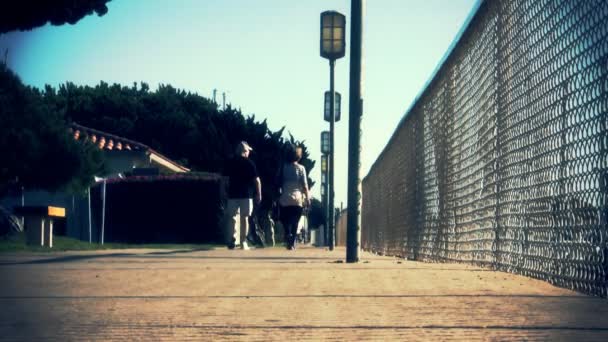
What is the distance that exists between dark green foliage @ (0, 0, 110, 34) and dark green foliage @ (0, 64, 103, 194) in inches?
65.9

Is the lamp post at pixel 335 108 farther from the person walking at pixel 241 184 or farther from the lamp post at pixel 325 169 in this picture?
the person walking at pixel 241 184

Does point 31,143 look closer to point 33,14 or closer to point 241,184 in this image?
point 241,184

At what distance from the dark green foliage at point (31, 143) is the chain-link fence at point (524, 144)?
3383 millimetres

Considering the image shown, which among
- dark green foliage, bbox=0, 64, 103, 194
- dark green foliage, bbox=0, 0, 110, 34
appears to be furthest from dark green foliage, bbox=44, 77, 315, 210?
dark green foliage, bbox=0, 0, 110, 34

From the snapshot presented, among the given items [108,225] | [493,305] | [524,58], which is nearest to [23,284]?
[493,305]

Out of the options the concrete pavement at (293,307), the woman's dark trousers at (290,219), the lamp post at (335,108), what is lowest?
the concrete pavement at (293,307)

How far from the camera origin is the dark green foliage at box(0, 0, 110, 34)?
14.5 ft

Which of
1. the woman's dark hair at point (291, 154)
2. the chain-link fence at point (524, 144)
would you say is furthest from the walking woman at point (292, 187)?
the chain-link fence at point (524, 144)

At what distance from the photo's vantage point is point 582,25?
17.6ft

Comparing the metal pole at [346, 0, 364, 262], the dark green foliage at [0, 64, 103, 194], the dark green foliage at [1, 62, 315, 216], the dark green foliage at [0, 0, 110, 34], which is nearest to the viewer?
the dark green foliage at [0, 0, 110, 34]

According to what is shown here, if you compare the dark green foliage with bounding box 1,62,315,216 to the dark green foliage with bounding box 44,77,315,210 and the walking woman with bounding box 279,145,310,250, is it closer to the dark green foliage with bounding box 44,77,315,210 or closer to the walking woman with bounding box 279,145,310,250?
the dark green foliage with bounding box 44,77,315,210

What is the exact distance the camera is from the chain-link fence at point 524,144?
530cm

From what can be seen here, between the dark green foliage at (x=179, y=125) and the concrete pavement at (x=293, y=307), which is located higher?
the dark green foliage at (x=179, y=125)

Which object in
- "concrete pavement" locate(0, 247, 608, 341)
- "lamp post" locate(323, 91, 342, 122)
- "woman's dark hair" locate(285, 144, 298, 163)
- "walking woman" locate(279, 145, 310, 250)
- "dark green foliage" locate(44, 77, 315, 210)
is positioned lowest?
"concrete pavement" locate(0, 247, 608, 341)
